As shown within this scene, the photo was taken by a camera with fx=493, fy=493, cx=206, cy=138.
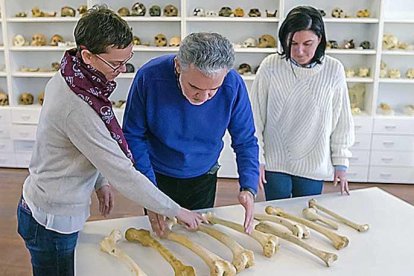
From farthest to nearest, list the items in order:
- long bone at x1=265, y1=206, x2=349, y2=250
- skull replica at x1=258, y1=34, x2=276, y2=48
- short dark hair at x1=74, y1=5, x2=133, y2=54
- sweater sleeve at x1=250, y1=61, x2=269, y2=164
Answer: skull replica at x1=258, y1=34, x2=276, y2=48, sweater sleeve at x1=250, y1=61, x2=269, y2=164, long bone at x1=265, y1=206, x2=349, y2=250, short dark hair at x1=74, y1=5, x2=133, y2=54

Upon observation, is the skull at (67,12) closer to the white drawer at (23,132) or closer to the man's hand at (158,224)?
the white drawer at (23,132)

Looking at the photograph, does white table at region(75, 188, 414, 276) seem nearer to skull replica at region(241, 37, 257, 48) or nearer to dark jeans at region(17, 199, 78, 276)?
dark jeans at region(17, 199, 78, 276)

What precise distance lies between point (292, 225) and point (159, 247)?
0.43 meters

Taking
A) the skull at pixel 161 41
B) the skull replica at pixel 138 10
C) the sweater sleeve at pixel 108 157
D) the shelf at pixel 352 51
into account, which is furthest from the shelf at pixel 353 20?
the sweater sleeve at pixel 108 157

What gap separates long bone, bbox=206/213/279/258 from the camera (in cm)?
141

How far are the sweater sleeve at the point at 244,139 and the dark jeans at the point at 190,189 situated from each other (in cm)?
21

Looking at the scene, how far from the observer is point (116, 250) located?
4.59ft

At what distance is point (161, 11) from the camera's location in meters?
4.30

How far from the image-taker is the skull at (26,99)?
178 inches

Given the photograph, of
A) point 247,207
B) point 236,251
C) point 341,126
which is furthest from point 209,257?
point 341,126

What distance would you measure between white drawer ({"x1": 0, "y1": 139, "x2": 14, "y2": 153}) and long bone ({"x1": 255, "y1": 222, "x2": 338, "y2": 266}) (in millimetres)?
3525

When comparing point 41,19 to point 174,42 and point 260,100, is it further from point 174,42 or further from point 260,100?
point 260,100

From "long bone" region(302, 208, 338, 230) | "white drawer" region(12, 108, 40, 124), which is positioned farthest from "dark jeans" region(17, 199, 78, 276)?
"white drawer" region(12, 108, 40, 124)

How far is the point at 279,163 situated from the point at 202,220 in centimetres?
67
